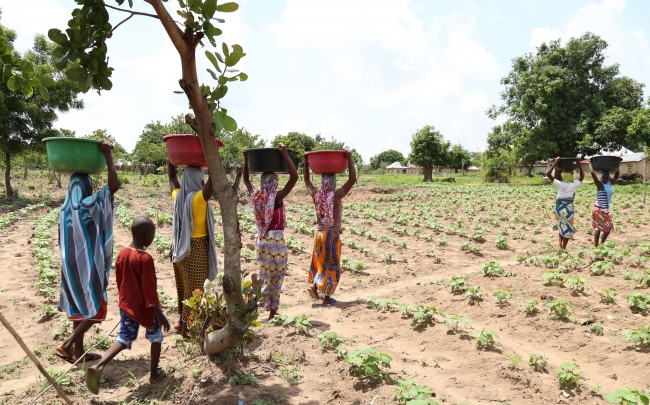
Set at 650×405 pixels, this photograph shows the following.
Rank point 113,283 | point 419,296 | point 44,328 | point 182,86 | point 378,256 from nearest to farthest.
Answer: point 182,86, point 44,328, point 419,296, point 113,283, point 378,256

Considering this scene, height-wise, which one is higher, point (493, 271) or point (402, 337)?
point (493, 271)

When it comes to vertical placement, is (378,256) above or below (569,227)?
below

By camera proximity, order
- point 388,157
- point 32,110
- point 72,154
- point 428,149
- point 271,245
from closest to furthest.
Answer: point 72,154
point 271,245
point 32,110
point 428,149
point 388,157

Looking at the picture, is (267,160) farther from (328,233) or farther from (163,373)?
(163,373)

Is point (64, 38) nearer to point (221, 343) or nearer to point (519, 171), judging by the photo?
point (221, 343)

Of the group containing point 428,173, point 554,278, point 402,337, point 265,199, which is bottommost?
point 402,337

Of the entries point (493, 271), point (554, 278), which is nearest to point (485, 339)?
point (554, 278)

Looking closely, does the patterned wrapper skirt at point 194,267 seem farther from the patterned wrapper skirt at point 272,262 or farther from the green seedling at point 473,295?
the green seedling at point 473,295

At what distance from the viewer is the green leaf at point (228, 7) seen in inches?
94.1

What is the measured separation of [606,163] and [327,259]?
6185mm

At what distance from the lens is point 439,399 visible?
124 inches

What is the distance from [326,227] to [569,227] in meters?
5.59

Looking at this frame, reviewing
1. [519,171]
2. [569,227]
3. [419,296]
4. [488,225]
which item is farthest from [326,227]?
[519,171]

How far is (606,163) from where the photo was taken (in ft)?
26.5
